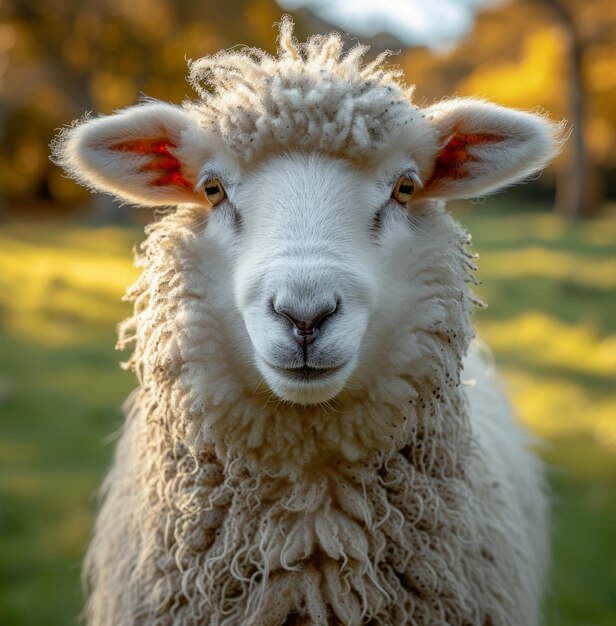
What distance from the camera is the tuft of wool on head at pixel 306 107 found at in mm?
2109

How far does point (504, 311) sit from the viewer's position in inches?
340

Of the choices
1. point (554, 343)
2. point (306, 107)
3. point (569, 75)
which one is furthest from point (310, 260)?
point (569, 75)

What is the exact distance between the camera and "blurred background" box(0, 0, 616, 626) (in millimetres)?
4461

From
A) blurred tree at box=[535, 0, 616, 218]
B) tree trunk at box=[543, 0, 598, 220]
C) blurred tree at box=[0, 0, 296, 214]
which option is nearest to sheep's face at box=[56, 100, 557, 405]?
tree trunk at box=[543, 0, 598, 220]

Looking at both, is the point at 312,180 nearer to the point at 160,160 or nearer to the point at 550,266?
the point at 160,160

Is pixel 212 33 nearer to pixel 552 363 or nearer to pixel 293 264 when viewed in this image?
pixel 552 363

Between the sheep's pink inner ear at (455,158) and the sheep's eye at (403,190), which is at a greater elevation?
the sheep's pink inner ear at (455,158)

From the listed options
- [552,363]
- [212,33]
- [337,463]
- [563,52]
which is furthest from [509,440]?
[212,33]

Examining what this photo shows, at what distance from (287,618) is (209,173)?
125cm

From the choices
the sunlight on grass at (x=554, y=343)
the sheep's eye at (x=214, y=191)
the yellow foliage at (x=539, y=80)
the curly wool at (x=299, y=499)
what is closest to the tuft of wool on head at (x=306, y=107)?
the sheep's eye at (x=214, y=191)

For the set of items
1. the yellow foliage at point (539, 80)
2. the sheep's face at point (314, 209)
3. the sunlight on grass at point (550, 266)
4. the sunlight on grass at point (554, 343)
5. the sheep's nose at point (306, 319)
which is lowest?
the sheep's nose at point (306, 319)

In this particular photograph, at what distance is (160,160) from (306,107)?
553 mm

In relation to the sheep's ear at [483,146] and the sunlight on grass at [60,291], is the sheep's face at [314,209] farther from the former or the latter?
the sunlight on grass at [60,291]

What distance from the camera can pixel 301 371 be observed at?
6.40 ft
